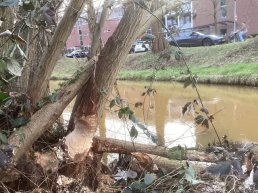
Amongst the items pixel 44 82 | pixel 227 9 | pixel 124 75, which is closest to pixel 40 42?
pixel 44 82

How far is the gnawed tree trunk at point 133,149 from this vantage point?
12.7ft

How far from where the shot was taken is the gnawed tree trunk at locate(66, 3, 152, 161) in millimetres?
3641

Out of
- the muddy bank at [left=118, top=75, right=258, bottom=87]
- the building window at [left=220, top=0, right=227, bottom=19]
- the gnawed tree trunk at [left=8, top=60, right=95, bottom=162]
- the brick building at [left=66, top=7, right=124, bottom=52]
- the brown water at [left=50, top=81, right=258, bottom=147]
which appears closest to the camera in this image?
the gnawed tree trunk at [left=8, top=60, right=95, bottom=162]

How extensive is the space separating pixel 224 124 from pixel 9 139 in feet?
16.5

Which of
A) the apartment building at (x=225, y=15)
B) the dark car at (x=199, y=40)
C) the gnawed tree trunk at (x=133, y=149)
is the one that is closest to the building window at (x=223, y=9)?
the apartment building at (x=225, y=15)

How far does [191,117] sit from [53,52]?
4.97 metres

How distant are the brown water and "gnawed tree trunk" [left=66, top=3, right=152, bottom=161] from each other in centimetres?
34

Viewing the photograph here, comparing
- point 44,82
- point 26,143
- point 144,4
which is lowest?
point 26,143

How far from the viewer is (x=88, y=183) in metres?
3.75

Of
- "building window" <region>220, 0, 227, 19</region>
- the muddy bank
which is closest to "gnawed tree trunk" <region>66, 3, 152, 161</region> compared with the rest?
the muddy bank

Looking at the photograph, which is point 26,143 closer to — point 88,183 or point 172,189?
point 88,183

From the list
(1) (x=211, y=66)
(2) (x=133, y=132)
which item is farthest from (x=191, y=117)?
(1) (x=211, y=66)

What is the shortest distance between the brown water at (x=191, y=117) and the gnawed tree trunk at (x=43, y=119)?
576mm

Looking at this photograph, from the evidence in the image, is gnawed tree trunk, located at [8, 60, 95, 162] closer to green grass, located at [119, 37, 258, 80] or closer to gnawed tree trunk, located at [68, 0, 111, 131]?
gnawed tree trunk, located at [68, 0, 111, 131]
